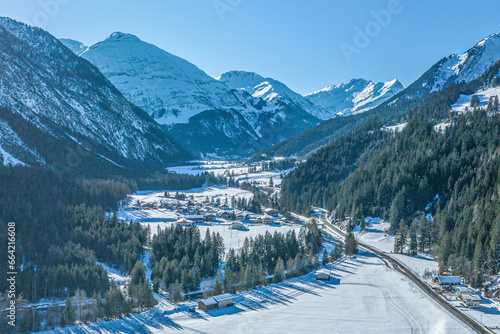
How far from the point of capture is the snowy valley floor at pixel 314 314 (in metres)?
54.5

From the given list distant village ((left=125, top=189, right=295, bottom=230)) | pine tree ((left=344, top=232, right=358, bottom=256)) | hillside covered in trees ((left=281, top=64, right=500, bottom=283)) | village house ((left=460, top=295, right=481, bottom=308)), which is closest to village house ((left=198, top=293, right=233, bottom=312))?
village house ((left=460, top=295, right=481, bottom=308))

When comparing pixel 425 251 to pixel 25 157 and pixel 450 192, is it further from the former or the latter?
pixel 25 157

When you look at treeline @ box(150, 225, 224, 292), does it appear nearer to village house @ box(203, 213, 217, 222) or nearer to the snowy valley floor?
the snowy valley floor

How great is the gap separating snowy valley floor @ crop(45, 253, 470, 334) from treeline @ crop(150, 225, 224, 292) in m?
8.75

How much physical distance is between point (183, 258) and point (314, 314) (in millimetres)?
30800

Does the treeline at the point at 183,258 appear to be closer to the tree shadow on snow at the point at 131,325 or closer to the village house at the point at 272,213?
the tree shadow on snow at the point at 131,325

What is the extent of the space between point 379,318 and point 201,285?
3325cm

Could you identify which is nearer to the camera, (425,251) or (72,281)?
(72,281)

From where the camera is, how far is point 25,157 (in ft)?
542

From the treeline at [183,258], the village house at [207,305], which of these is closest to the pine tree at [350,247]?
the treeline at [183,258]

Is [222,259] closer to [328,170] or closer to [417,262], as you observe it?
[417,262]

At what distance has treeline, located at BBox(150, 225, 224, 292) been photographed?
73.3m

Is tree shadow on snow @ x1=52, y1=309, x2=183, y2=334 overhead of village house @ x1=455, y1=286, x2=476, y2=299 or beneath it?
beneath

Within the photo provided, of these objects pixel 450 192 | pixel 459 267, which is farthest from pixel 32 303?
pixel 450 192
